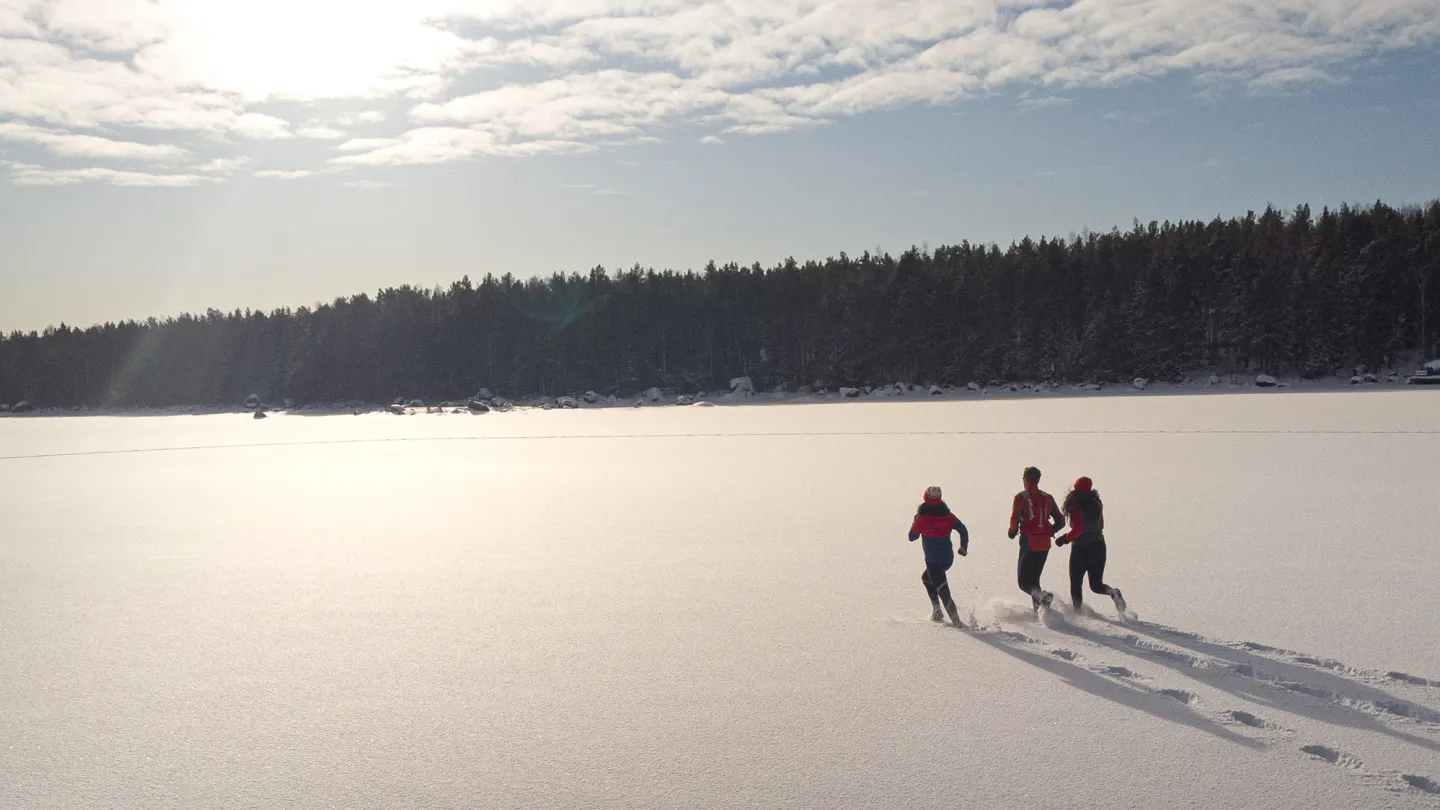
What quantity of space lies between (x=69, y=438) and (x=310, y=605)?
44.3 meters

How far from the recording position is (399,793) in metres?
4.96

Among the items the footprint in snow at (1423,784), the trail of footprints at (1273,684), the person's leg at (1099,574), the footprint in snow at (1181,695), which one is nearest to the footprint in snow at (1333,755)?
the trail of footprints at (1273,684)

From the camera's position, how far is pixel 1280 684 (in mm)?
6156

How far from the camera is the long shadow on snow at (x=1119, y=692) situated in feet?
18.1

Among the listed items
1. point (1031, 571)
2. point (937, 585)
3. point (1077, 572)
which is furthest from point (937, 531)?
point (1077, 572)

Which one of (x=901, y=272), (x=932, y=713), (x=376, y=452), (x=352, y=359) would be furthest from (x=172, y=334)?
(x=932, y=713)

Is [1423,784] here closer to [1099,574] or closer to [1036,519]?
[1099,574]

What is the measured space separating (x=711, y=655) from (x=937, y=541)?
7.47 feet

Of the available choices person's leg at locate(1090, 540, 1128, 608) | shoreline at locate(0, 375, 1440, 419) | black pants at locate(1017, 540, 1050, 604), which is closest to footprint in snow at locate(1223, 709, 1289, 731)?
person's leg at locate(1090, 540, 1128, 608)

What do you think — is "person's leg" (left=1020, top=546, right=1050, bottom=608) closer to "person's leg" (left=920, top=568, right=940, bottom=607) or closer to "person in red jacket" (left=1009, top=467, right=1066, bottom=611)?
"person in red jacket" (left=1009, top=467, right=1066, bottom=611)

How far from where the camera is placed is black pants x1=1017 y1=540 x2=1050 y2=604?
809cm

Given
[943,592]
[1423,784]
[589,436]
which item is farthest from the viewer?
[589,436]

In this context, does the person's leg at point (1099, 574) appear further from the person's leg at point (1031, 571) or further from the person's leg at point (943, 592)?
the person's leg at point (943, 592)

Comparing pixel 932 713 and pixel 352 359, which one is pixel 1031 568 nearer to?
pixel 932 713
